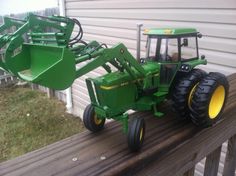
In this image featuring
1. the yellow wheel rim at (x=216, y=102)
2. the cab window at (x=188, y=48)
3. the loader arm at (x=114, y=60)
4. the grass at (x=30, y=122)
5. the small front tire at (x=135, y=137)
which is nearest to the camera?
the loader arm at (x=114, y=60)

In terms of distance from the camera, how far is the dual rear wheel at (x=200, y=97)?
1551 mm

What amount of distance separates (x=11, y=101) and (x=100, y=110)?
223 inches

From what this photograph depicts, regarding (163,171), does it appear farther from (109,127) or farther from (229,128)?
(229,128)

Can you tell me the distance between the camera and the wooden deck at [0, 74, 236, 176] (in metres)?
1.23

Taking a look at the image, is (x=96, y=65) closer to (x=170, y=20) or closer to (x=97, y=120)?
(x=97, y=120)

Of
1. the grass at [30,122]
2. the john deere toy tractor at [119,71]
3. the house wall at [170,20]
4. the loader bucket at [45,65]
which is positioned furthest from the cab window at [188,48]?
the grass at [30,122]

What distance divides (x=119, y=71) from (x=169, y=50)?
0.41 m

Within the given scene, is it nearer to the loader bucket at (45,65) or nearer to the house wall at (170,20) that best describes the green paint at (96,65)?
the loader bucket at (45,65)

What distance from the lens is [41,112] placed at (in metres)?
5.94

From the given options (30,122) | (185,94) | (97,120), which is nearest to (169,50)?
→ (185,94)

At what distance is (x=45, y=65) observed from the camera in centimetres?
124

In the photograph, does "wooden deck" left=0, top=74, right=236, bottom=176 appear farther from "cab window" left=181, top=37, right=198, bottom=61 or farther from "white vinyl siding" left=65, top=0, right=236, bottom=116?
"white vinyl siding" left=65, top=0, right=236, bottom=116

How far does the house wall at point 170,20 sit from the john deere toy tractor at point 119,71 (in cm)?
Result: 116

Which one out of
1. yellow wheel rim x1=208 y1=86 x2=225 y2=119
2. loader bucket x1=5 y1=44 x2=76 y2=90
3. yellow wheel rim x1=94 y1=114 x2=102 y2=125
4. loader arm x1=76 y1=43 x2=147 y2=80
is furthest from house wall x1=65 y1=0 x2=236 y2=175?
loader bucket x1=5 y1=44 x2=76 y2=90
